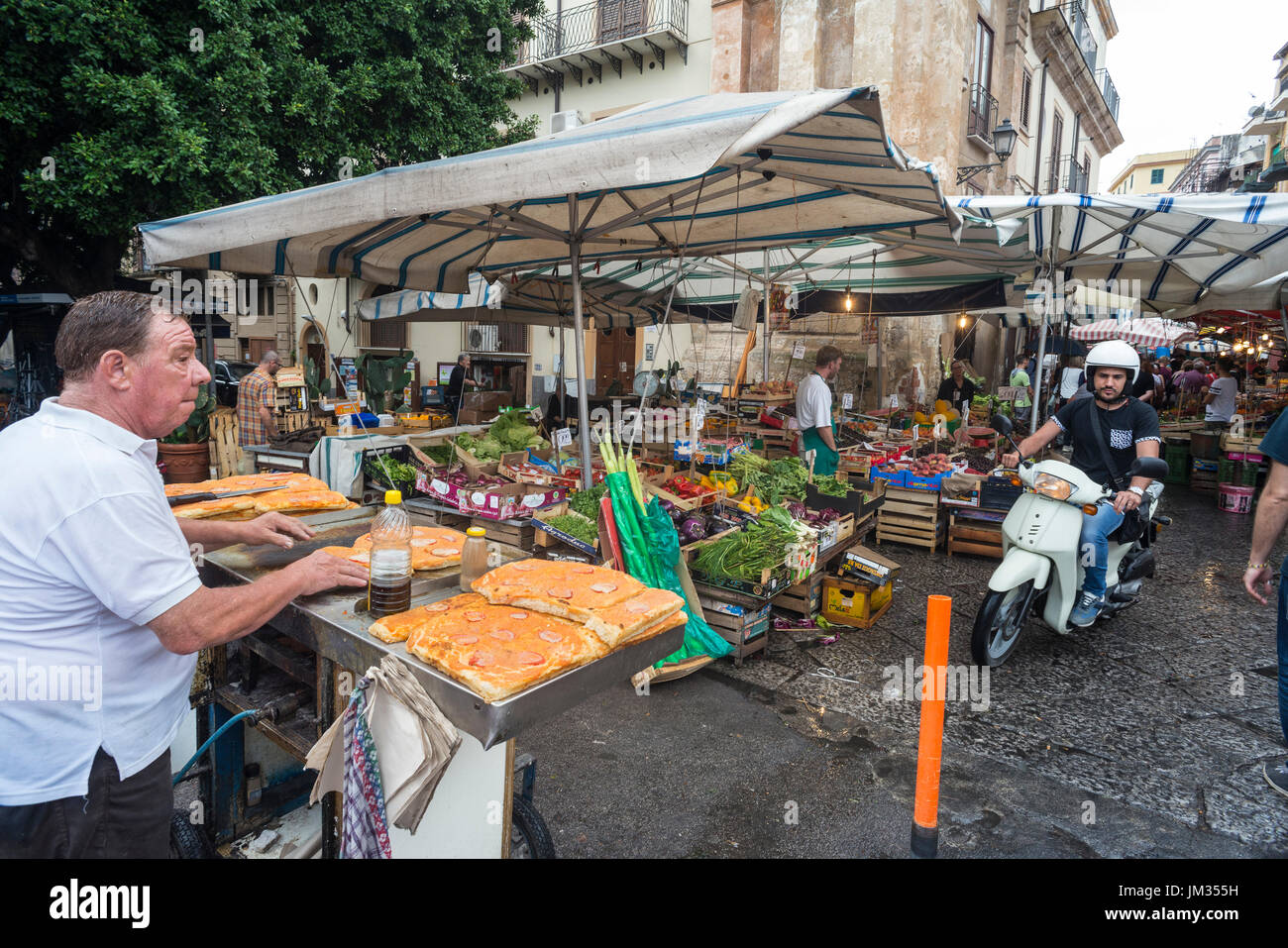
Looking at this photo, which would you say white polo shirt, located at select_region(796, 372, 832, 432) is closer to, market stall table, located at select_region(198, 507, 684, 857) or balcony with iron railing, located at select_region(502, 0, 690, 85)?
market stall table, located at select_region(198, 507, 684, 857)

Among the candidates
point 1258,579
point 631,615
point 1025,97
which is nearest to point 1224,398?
point 1258,579

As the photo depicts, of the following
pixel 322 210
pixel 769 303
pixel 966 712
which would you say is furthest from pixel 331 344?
pixel 966 712

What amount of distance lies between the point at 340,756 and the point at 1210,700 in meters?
5.33

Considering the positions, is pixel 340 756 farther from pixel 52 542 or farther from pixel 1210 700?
pixel 1210 700

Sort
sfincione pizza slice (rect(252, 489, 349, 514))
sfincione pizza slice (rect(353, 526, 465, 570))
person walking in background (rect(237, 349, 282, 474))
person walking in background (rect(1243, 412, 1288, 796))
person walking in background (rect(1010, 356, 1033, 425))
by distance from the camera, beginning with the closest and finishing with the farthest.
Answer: sfincione pizza slice (rect(353, 526, 465, 570)) < person walking in background (rect(1243, 412, 1288, 796)) < sfincione pizza slice (rect(252, 489, 349, 514)) < person walking in background (rect(237, 349, 282, 474)) < person walking in background (rect(1010, 356, 1033, 425))

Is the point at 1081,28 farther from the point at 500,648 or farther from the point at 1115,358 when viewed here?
the point at 500,648

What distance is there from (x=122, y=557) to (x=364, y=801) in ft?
2.92

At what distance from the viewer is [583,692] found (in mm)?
2158

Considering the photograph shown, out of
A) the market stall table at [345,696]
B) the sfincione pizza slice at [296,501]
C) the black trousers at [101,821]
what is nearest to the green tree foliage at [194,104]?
the sfincione pizza slice at [296,501]

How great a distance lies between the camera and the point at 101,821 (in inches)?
71.9

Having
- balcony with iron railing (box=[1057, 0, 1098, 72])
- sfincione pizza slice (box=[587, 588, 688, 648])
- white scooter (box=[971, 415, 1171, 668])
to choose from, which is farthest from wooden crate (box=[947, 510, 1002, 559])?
balcony with iron railing (box=[1057, 0, 1098, 72])

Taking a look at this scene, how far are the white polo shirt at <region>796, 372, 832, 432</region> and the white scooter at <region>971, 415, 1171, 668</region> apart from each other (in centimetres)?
312

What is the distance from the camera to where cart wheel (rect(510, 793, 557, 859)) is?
8.39 feet

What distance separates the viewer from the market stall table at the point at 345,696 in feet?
6.57
